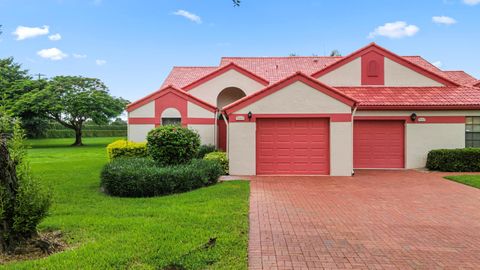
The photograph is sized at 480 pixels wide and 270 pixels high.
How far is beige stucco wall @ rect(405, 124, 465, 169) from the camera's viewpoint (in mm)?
15141

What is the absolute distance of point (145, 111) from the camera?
1864cm

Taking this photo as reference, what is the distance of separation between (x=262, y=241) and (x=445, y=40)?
18.2 meters

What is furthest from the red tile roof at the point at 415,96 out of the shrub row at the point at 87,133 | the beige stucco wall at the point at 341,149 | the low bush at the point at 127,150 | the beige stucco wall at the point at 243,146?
the shrub row at the point at 87,133

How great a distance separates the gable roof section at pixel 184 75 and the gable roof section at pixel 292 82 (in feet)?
35.0

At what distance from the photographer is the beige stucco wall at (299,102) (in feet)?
42.9

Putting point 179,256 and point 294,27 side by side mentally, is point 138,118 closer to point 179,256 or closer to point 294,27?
point 294,27

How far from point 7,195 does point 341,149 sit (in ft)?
36.6

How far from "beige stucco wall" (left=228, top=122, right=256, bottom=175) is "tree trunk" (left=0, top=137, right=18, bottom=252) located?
8.84 m

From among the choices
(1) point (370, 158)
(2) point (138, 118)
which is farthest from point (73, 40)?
(1) point (370, 158)

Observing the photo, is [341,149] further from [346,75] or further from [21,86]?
[21,86]

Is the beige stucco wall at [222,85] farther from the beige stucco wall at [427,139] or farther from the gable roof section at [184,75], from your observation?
the beige stucco wall at [427,139]

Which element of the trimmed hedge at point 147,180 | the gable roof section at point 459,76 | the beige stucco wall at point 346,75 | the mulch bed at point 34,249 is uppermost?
the gable roof section at point 459,76

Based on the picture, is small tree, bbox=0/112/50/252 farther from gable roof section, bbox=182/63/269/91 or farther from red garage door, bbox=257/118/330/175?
gable roof section, bbox=182/63/269/91

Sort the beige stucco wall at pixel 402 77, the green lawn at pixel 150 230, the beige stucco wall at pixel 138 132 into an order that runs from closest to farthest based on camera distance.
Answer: the green lawn at pixel 150 230 → the beige stucco wall at pixel 402 77 → the beige stucco wall at pixel 138 132
